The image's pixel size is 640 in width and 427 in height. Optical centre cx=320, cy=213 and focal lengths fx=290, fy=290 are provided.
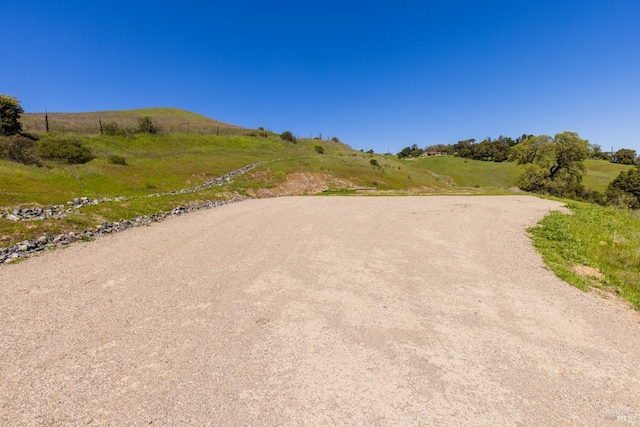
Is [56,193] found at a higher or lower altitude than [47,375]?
higher

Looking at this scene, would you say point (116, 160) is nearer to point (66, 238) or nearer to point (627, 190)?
point (66, 238)

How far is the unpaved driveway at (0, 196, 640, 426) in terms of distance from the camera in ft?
13.0

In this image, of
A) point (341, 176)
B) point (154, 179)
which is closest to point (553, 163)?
point (341, 176)

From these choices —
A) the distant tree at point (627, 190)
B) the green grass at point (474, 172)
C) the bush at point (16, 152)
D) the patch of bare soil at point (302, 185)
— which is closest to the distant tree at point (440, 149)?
the green grass at point (474, 172)

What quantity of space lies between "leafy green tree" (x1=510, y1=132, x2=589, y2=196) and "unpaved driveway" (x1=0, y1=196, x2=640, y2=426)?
53.5m

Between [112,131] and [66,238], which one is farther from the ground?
[112,131]

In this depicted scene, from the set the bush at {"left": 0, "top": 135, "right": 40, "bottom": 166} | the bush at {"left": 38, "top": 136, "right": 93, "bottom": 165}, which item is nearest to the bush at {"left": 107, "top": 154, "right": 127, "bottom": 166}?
the bush at {"left": 38, "top": 136, "right": 93, "bottom": 165}

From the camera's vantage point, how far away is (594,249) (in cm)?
1210

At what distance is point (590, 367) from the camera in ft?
16.1

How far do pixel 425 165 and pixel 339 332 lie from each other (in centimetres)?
Result: 11336

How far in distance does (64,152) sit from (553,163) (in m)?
70.8

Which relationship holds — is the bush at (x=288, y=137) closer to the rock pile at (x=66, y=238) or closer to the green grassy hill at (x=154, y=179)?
the green grassy hill at (x=154, y=179)

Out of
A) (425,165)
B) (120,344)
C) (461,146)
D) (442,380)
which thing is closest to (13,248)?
(120,344)

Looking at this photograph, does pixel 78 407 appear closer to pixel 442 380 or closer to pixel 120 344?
pixel 120 344
